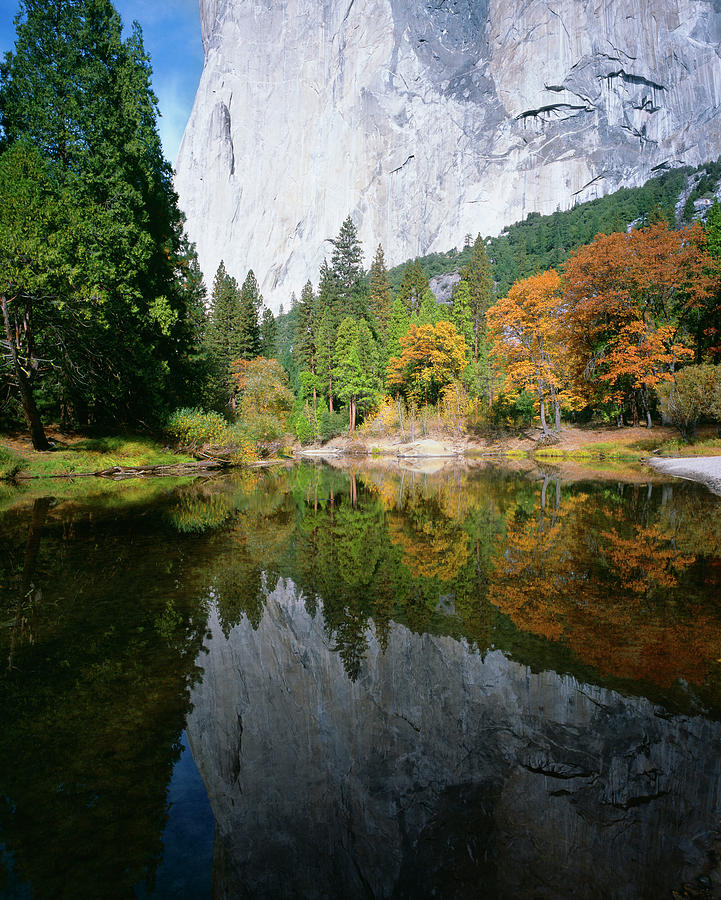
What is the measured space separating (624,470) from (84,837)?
809 inches

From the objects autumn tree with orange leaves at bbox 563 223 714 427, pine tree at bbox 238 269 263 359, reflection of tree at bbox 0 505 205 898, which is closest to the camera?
reflection of tree at bbox 0 505 205 898

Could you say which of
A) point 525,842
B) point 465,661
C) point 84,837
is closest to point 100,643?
point 84,837

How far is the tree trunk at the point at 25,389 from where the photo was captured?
14367 mm

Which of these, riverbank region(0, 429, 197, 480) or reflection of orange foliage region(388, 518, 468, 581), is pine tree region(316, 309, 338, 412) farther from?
reflection of orange foliage region(388, 518, 468, 581)

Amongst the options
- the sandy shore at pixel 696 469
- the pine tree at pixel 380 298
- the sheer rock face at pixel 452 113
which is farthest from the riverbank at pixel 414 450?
the sheer rock face at pixel 452 113

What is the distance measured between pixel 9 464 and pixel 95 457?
2805 millimetres

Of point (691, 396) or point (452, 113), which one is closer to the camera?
point (691, 396)

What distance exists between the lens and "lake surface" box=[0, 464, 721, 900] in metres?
2.04

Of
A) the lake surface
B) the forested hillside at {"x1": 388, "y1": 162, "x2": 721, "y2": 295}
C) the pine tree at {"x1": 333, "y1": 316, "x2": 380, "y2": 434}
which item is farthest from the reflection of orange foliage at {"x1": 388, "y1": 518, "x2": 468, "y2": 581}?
the forested hillside at {"x1": 388, "y1": 162, "x2": 721, "y2": 295}

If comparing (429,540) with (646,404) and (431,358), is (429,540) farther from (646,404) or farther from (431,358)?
(431,358)

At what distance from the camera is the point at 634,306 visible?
27656 millimetres

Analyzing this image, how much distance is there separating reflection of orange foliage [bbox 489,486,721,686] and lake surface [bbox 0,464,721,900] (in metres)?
0.03

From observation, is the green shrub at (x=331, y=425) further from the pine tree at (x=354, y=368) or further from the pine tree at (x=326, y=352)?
the pine tree at (x=326, y=352)

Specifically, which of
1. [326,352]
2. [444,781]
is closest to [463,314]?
[326,352]
